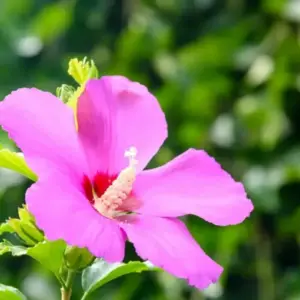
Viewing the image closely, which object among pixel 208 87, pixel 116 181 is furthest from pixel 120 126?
pixel 208 87

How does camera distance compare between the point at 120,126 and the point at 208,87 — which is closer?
the point at 120,126

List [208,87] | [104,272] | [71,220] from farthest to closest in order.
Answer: [208,87] → [104,272] → [71,220]

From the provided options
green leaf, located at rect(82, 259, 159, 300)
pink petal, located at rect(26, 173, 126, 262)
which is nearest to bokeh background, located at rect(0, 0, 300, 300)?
green leaf, located at rect(82, 259, 159, 300)

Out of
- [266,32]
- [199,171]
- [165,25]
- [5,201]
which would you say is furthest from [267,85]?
[199,171]

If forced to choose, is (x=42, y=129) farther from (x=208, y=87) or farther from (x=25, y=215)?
(x=208, y=87)

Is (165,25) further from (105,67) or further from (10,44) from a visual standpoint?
(10,44)

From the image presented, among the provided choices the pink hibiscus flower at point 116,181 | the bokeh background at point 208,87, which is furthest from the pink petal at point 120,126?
the bokeh background at point 208,87

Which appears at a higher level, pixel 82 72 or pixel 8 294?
pixel 82 72
